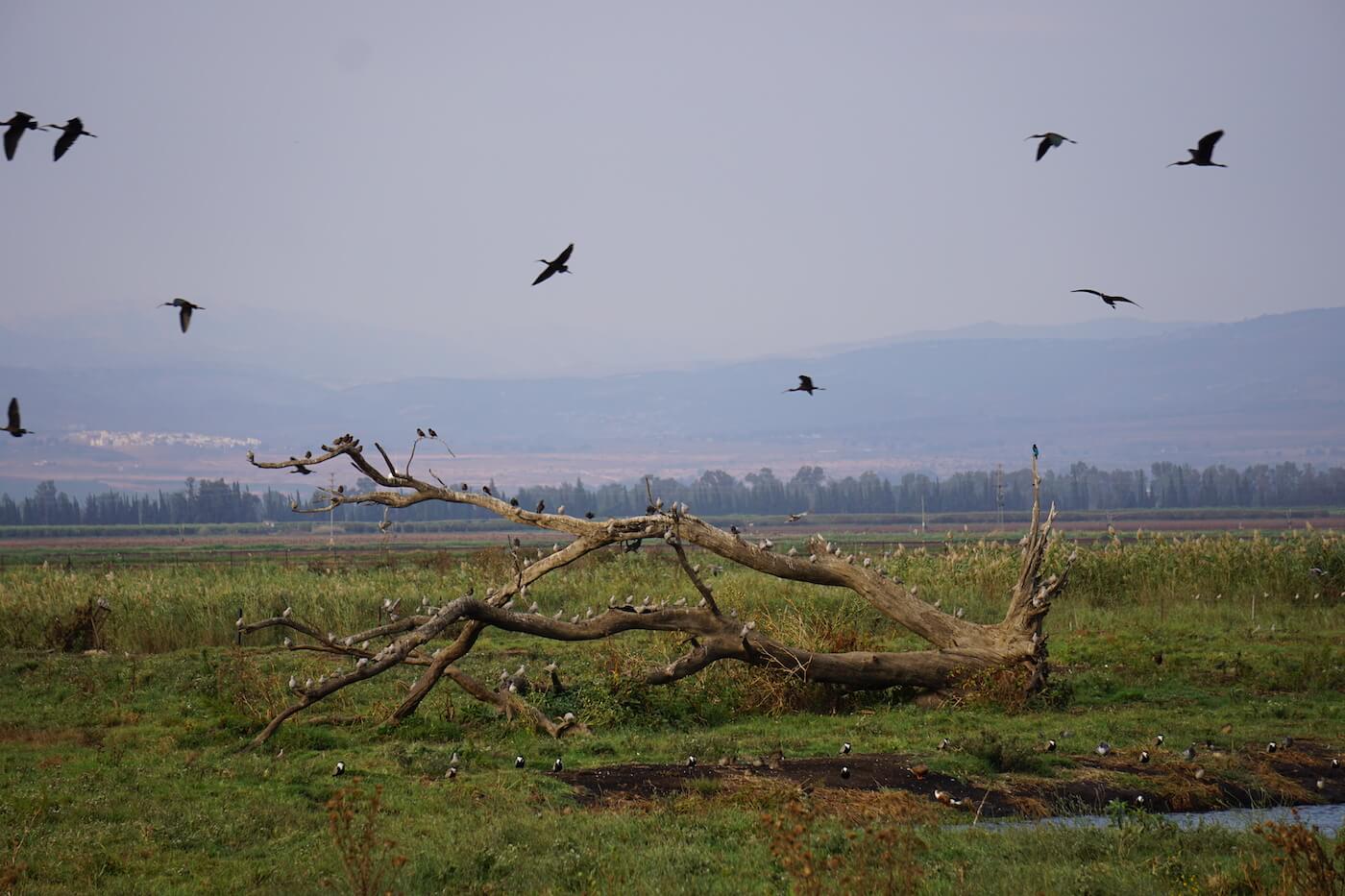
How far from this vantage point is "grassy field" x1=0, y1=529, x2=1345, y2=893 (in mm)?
9844

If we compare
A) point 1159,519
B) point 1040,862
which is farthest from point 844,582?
point 1159,519

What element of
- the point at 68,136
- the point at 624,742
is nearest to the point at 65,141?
the point at 68,136

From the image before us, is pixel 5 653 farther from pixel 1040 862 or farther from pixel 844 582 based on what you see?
pixel 1040 862

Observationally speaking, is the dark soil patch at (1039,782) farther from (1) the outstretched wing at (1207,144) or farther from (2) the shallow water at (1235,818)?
(1) the outstretched wing at (1207,144)

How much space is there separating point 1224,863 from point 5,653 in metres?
20.1

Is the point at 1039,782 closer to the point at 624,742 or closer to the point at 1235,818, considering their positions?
the point at 1235,818

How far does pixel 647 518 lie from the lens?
55.2 feet

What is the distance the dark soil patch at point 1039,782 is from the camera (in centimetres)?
1254

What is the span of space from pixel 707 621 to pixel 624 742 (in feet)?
8.03

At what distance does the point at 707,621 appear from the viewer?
17.2 meters

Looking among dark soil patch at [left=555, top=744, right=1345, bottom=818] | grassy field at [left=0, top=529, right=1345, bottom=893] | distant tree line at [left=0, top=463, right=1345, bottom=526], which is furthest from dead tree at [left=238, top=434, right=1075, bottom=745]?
distant tree line at [left=0, top=463, right=1345, bottom=526]

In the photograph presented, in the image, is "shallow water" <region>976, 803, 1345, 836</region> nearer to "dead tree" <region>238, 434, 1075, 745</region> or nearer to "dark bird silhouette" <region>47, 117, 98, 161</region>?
"dead tree" <region>238, 434, 1075, 745</region>

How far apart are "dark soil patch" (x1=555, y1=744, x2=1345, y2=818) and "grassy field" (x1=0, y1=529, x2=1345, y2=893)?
0.11 m

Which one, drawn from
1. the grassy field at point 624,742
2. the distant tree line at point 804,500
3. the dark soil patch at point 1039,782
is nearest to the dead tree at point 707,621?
the grassy field at point 624,742
